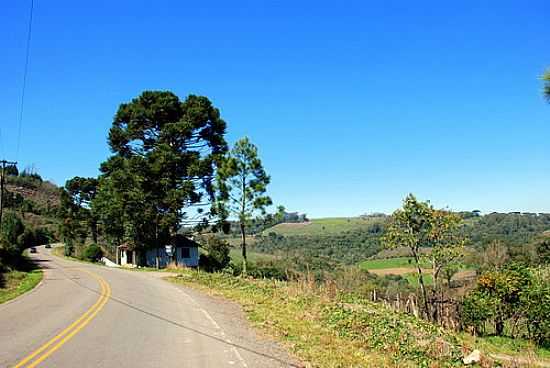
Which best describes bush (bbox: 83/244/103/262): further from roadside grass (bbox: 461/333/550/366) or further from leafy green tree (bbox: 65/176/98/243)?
A: roadside grass (bbox: 461/333/550/366)

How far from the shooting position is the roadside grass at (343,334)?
8.91 metres

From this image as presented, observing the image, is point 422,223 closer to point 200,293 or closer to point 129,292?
point 200,293

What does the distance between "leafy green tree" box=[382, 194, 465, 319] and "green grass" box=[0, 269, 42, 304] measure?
1950cm

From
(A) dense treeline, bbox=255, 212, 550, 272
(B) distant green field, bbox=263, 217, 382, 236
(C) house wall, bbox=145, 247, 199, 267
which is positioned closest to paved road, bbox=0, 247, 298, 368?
(C) house wall, bbox=145, 247, 199, 267

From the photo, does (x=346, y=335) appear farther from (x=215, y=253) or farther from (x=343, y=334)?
(x=215, y=253)

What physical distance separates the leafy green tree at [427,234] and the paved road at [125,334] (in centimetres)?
1423

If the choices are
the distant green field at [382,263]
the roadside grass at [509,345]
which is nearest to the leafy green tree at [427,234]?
the roadside grass at [509,345]

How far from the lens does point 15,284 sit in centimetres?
2261

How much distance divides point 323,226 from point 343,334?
128m

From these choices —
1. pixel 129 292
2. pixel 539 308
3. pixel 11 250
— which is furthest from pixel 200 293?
pixel 11 250

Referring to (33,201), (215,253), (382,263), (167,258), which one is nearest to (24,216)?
(33,201)

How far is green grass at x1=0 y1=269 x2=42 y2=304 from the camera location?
18984 millimetres

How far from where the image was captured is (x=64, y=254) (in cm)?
6150

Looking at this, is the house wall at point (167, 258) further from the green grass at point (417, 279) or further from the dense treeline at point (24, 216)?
A: the green grass at point (417, 279)
